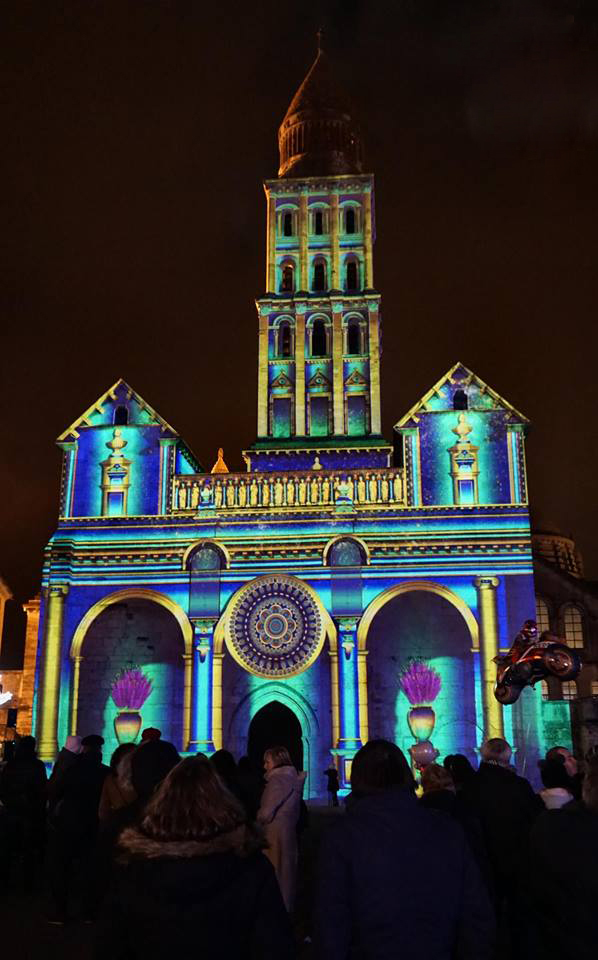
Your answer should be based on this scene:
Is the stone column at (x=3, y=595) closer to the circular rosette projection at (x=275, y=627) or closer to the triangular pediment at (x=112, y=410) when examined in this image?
the triangular pediment at (x=112, y=410)

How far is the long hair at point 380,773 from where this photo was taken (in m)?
4.93

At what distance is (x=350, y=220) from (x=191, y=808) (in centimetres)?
3945

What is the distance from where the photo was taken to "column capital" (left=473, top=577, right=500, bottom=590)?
32.5 metres

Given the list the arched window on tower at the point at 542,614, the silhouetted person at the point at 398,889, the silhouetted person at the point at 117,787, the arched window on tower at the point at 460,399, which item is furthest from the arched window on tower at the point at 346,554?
the silhouetted person at the point at 398,889

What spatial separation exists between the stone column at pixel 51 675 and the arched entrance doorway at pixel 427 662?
1040 centimetres

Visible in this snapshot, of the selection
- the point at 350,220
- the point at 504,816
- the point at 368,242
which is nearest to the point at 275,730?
the point at 368,242

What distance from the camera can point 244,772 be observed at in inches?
516

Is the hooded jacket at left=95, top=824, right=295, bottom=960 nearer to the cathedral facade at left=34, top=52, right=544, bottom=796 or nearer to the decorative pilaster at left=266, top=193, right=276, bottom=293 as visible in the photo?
the cathedral facade at left=34, top=52, right=544, bottom=796

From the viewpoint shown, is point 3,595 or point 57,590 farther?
point 3,595

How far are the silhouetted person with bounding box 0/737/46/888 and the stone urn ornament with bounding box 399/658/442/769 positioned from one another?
1971 centimetres

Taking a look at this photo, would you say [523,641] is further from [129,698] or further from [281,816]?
[281,816]

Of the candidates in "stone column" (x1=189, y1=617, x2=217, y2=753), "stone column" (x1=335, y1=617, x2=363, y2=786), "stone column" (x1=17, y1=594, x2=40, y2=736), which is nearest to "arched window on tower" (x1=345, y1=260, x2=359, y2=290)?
"stone column" (x1=335, y1=617, x2=363, y2=786)

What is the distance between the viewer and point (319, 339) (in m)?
40.1

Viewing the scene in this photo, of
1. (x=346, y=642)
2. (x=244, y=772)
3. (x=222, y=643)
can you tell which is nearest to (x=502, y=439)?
(x=346, y=642)
